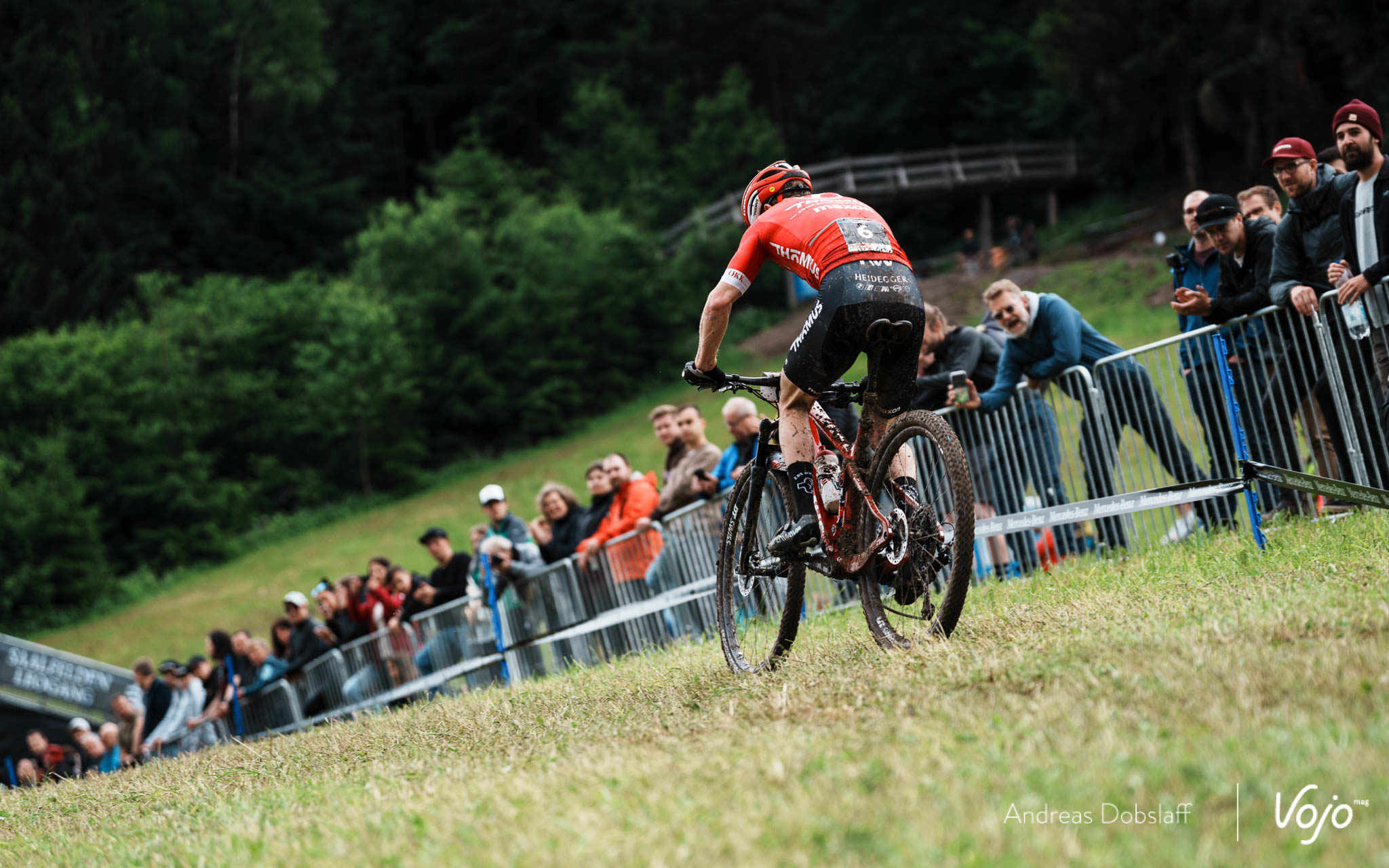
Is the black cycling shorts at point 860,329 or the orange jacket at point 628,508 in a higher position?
the black cycling shorts at point 860,329

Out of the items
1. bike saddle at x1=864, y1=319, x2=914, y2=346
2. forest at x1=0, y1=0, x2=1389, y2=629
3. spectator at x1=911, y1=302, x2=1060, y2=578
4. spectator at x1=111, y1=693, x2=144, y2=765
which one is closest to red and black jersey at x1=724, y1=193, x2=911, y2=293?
bike saddle at x1=864, y1=319, x2=914, y2=346

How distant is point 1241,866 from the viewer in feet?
8.91

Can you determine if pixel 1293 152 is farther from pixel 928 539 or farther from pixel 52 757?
pixel 52 757

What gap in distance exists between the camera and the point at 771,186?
606cm

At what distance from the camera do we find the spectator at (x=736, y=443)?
9984mm

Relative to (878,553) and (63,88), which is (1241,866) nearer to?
(878,553)

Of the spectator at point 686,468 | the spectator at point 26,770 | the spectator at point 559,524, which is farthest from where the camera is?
the spectator at point 26,770

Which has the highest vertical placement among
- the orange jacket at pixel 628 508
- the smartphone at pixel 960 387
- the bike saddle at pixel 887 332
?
the bike saddle at pixel 887 332

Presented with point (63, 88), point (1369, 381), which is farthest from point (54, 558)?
point (1369, 381)

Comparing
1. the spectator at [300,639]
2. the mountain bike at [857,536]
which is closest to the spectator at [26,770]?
the spectator at [300,639]

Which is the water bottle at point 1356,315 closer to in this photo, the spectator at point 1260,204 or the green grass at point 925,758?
the green grass at point 925,758

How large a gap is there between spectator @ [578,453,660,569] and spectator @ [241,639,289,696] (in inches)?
223

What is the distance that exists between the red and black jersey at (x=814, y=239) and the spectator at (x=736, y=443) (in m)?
3.90

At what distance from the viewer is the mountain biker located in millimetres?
5527
